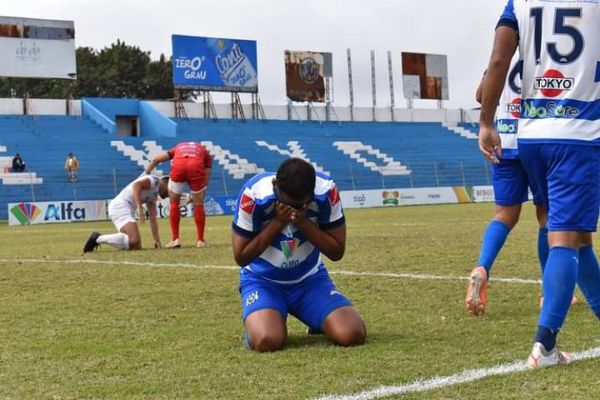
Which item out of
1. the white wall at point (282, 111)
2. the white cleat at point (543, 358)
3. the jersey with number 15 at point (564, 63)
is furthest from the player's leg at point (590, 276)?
the white wall at point (282, 111)

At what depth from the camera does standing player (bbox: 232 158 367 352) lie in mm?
4824

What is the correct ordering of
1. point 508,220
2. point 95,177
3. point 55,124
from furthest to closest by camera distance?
point 55,124 → point 95,177 → point 508,220

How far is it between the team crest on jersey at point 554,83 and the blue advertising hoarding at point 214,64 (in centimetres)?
4432

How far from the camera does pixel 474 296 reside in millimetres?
5438

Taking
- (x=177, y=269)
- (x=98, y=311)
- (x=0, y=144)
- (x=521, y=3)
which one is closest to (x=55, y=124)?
(x=0, y=144)

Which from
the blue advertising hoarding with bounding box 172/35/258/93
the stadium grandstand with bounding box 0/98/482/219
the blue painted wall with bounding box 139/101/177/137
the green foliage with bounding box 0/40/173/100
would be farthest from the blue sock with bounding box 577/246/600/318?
the green foliage with bounding box 0/40/173/100

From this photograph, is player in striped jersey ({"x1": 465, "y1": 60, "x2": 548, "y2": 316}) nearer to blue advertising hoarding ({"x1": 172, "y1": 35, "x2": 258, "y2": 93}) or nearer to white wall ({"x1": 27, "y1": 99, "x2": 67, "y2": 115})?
white wall ({"x1": 27, "y1": 99, "x2": 67, "y2": 115})

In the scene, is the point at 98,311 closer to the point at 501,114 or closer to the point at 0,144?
the point at 501,114

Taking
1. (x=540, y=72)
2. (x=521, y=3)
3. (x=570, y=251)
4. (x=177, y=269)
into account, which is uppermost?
(x=521, y=3)

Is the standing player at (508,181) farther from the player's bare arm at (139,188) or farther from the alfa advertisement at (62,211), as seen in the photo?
the alfa advertisement at (62,211)

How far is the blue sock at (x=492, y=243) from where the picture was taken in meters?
5.75

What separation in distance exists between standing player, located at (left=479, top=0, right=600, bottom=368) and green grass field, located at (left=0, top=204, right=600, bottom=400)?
1.32ft

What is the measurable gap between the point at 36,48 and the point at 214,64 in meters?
9.63

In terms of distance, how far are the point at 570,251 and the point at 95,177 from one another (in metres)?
30.8
